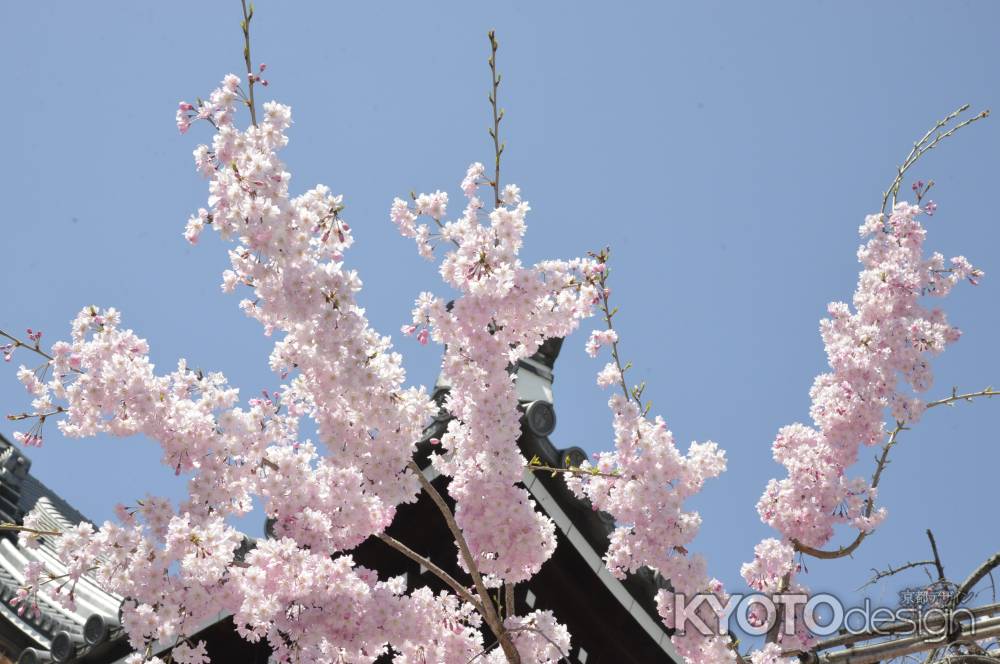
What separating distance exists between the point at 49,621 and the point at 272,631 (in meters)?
7.78

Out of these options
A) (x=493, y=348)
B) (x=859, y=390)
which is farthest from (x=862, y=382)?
(x=493, y=348)

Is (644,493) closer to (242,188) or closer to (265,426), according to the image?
(265,426)

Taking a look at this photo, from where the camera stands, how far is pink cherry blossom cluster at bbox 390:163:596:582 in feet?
19.3

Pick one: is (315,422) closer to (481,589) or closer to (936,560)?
(481,589)

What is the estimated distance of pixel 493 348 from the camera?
240 inches

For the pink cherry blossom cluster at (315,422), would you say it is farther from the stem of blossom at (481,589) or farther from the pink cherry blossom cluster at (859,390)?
the pink cherry blossom cluster at (859,390)

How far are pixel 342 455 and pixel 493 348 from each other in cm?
114

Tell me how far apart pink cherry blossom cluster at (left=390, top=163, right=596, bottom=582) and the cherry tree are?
0.5 inches

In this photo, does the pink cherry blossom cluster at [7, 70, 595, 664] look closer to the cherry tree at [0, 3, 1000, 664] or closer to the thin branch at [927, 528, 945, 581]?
the cherry tree at [0, 3, 1000, 664]

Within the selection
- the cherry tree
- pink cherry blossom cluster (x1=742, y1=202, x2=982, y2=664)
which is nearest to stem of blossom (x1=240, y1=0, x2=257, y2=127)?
the cherry tree

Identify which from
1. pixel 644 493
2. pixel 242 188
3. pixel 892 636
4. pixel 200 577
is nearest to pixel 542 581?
pixel 644 493

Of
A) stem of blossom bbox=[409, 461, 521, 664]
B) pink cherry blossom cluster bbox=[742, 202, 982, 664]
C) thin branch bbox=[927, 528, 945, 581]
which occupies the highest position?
pink cherry blossom cluster bbox=[742, 202, 982, 664]

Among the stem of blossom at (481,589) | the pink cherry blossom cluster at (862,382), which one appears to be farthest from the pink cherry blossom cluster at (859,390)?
the stem of blossom at (481,589)

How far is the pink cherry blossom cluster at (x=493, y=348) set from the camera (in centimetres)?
588
